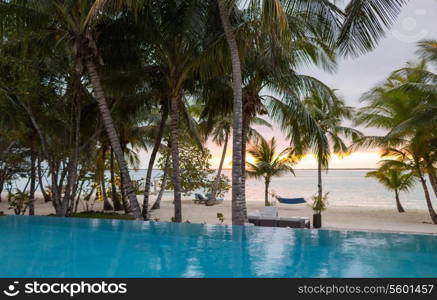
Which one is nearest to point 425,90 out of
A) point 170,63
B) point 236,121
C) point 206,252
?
point 236,121

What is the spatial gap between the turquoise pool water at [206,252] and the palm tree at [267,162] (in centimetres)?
1310

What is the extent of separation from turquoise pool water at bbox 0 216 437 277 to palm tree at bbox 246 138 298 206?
43.0ft

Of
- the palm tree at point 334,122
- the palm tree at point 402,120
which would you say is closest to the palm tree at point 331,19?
the palm tree at point 402,120

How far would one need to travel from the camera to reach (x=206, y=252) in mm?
5727

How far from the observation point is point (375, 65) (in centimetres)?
2644

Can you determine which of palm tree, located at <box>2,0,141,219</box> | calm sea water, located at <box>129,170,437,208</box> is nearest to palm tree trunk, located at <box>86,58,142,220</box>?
palm tree, located at <box>2,0,141,219</box>

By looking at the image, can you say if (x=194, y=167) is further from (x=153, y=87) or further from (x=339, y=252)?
(x=339, y=252)

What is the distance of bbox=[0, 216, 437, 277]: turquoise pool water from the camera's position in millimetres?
4684

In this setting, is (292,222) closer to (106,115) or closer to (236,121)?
(236,121)

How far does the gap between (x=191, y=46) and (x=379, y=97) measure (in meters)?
9.66

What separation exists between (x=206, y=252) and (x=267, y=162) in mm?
15816

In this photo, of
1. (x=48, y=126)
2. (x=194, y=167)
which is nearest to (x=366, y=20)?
(x=48, y=126)

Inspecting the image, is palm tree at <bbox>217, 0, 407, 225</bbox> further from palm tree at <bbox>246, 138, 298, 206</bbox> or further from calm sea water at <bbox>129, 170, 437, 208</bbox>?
palm tree at <bbox>246, 138, 298, 206</bbox>

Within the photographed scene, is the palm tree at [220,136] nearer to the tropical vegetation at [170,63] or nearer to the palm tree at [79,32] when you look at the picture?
the tropical vegetation at [170,63]
